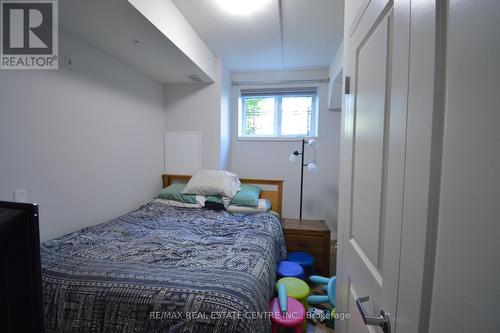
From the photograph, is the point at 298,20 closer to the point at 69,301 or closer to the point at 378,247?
the point at 378,247

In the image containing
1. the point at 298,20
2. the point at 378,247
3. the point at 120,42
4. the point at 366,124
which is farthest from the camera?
the point at 298,20

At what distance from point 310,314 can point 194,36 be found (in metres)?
2.78

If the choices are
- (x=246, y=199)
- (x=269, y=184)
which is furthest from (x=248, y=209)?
(x=269, y=184)

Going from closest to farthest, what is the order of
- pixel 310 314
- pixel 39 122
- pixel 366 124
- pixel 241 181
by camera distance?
pixel 366 124 → pixel 39 122 → pixel 310 314 → pixel 241 181

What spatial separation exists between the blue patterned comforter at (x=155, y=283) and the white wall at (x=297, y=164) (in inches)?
70.9

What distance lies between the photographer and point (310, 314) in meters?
1.81

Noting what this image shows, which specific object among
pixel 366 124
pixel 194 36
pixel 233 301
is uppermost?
pixel 194 36

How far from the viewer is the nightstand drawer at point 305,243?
2414 millimetres

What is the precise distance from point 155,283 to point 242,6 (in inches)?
84.3

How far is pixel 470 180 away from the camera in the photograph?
332mm

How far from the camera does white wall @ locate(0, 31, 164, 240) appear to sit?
1.50m

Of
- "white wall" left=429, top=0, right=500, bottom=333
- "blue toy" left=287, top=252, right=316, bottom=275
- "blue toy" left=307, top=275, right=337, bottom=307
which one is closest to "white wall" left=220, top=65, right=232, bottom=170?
"blue toy" left=287, top=252, right=316, bottom=275

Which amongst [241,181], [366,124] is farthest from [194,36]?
[366,124]

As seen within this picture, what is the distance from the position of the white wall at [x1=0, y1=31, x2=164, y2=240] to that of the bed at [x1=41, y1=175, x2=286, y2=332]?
16.5 inches
